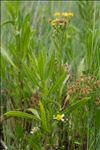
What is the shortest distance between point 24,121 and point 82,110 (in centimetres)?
35

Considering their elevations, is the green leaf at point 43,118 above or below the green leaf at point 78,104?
below

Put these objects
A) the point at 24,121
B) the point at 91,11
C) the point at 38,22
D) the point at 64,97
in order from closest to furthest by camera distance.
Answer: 1. the point at 64,97
2. the point at 24,121
3. the point at 91,11
4. the point at 38,22

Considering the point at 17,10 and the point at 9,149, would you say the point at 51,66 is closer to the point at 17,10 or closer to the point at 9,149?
the point at 9,149

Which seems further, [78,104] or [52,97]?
[52,97]

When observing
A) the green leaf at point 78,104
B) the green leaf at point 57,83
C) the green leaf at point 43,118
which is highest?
the green leaf at point 57,83

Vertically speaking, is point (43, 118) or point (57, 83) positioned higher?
point (57, 83)

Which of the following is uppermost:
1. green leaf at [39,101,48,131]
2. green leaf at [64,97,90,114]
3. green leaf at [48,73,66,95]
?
green leaf at [48,73,66,95]

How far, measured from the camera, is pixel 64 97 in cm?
145

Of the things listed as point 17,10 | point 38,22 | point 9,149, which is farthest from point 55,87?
point 38,22

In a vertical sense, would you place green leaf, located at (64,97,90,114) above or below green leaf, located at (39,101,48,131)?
above

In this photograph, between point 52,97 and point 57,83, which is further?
point 52,97

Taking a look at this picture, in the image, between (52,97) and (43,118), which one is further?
(52,97)

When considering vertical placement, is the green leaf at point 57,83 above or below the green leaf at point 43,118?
above

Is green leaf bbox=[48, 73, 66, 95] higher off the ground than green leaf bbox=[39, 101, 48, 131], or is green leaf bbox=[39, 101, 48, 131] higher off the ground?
green leaf bbox=[48, 73, 66, 95]
